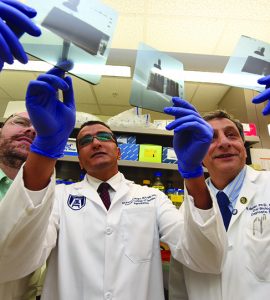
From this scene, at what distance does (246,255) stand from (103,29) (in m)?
0.95

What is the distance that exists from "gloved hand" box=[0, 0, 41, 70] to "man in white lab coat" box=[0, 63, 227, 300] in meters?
0.09

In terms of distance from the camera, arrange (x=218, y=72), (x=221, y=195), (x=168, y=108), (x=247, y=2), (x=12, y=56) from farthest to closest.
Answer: (x=218, y=72) → (x=247, y=2) → (x=221, y=195) → (x=168, y=108) → (x=12, y=56)

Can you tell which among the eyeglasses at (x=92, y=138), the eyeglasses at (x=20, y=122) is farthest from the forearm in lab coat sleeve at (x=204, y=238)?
the eyeglasses at (x=20, y=122)

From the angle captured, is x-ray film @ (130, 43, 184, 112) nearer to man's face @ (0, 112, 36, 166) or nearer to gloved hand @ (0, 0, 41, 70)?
gloved hand @ (0, 0, 41, 70)

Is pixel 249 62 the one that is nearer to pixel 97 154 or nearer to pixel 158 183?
pixel 97 154

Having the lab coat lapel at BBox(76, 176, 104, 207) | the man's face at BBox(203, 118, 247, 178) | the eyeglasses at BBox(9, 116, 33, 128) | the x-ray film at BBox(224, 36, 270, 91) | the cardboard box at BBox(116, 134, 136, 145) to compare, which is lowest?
the lab coat lapel at BBox(76, 176, 104, 207)

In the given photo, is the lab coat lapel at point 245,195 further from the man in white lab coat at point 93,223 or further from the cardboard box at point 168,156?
the cardboard box at point 168,156

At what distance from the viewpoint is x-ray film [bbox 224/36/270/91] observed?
2.77ft

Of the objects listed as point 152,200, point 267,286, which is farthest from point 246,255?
point 152,200

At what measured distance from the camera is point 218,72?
233 cm

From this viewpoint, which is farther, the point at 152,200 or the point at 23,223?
the point at 152,200

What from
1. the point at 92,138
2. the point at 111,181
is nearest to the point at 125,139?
the point at 92,138

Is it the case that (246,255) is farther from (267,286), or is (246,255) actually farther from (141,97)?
(141,97)

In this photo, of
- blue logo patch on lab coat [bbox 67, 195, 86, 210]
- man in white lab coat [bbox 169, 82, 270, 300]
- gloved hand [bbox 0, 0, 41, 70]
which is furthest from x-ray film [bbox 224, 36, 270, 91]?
blue logo patch on lab coat [bbox 67, 195, 86, 210]
